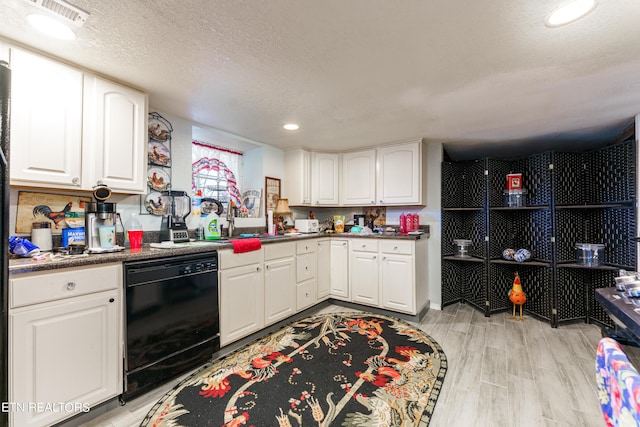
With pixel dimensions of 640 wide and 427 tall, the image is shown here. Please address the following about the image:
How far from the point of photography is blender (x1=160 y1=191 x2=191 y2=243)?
236 centimetres

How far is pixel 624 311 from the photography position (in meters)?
1.16

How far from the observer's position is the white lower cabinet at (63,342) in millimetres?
1318

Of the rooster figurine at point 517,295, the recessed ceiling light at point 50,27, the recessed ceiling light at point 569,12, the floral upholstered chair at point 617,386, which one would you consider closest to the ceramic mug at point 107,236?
the recessed ceiling light at point 50,27

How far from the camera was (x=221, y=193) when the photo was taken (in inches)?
131

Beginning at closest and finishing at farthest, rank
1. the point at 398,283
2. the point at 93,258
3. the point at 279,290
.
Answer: the point at 93,258
the point at 279,290
the point at 398,283

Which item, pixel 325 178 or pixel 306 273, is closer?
pixel 306 273

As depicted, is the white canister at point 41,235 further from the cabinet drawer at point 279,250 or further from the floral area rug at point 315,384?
the cabinet drawer at point 279,250

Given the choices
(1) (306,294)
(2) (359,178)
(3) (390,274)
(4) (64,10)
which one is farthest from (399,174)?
(4) (64,10)

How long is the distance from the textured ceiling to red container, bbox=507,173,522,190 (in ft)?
2.48

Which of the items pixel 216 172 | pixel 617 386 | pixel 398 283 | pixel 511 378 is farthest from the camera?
pixel 216 172

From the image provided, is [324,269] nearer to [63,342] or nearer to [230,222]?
[230,222]

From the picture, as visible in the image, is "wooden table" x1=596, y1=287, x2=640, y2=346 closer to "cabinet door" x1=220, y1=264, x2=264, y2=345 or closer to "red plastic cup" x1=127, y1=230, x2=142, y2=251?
"cabinet door" x1=220, y1=264, x2=264, y2=345

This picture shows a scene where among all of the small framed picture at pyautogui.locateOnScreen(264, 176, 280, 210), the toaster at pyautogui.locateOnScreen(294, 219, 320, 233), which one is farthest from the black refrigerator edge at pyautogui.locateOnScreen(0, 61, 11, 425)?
A: the toaster at pyautogui.locateOnScreen(294, 219, 320, 233)

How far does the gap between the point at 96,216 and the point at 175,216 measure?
0.63m
